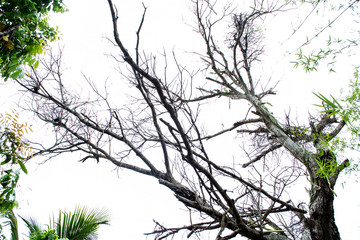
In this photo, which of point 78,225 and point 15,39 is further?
point 78,225

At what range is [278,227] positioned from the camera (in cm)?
230

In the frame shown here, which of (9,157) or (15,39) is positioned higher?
(15,39)

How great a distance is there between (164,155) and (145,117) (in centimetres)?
79

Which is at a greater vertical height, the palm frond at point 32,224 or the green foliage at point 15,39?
the green foliage at point 15,39

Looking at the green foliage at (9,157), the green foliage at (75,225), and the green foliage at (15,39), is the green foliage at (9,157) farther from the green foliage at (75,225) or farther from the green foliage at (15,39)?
the green foliage at (75,225)

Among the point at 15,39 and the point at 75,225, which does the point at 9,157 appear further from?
the point at 75,225

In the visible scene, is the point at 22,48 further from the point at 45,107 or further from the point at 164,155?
the point at 45,107

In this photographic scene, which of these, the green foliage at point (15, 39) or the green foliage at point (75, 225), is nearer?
the green foliage at point (15, 39)

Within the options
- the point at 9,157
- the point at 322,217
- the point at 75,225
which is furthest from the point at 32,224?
the point at 322,217

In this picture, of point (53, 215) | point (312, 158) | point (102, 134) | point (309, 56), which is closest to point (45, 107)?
point (102, 134)

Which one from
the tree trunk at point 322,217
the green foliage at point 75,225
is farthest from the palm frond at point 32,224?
the tree trunk at point 322,217

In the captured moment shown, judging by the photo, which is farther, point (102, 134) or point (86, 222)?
point (86, 222)

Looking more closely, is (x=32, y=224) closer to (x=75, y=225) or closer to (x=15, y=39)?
(x=75, y=225)

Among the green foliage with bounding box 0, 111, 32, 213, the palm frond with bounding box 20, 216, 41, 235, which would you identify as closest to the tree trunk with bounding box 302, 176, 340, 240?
the green foliage with bounding box 0, 111, 32, 213
